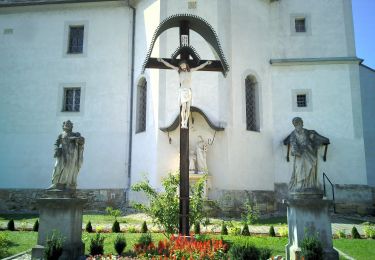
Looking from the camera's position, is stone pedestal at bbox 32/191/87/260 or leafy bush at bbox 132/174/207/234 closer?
stone pedestal at bbox 32/191/87/260

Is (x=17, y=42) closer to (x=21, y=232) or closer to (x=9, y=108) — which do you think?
(x=9, y=108)

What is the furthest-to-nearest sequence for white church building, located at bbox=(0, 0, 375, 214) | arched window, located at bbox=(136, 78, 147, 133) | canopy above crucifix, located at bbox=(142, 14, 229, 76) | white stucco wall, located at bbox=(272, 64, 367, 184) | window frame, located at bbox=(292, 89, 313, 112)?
window frame, located at bbox=(292, 89, 313, 112) < arched window, located at bbox=(136, 78, 147, 133) < white stucco wall, located at bbox=(272, 64, 367, 184) < white church building, located at bbox=(0, 0, 375, 214) < canopy above crucifix, located at bbox=(142, 14, 229, 76)

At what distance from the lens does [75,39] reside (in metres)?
19.7

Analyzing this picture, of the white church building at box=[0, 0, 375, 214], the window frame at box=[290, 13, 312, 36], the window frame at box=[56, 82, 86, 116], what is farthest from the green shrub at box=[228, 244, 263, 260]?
the window frame at box=[290, 13, 312, 36]

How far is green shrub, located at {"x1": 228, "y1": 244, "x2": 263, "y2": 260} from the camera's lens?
662 cm

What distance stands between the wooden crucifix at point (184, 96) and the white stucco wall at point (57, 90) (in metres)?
9.48

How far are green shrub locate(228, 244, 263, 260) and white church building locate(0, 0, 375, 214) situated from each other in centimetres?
839

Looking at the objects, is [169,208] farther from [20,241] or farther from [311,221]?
[20,241]

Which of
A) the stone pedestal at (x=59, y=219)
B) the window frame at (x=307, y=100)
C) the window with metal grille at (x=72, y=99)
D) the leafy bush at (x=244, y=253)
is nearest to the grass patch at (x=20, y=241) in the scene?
the stone pedestal at (x=59, y=219)

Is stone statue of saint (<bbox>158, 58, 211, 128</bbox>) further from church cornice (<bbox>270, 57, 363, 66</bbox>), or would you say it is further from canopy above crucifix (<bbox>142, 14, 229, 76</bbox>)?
church cornice (<bbox>270, 57, 363, 66</bbox>)

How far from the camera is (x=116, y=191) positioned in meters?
17.6

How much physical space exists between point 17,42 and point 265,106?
13100 mm

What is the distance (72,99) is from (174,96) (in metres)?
5.94

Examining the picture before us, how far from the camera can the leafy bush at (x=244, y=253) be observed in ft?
21.7
